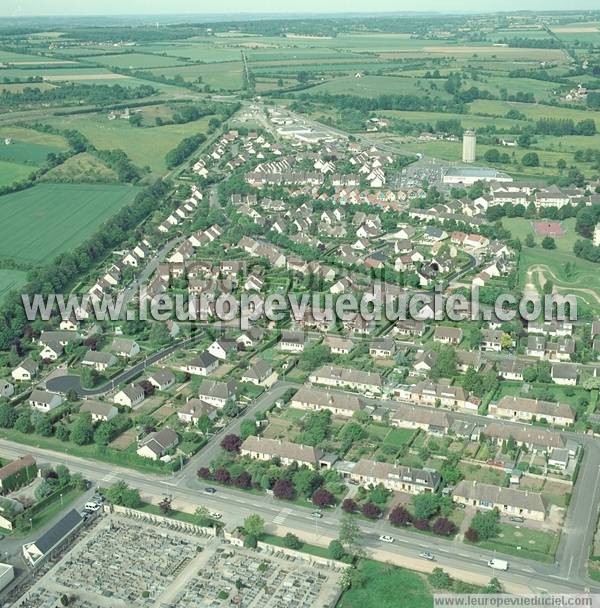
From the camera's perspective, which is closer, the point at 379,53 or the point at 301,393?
the point at 301,393

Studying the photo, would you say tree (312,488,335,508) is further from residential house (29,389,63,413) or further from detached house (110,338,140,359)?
detached house (110,338,140,359)

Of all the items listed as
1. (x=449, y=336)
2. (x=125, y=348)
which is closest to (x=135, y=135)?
(x=125, y=348)

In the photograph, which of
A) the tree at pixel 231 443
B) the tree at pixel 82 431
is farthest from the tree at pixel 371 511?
the tree at pixel 82 431

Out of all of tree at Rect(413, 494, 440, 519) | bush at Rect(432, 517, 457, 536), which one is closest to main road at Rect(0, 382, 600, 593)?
bush at Rect(432, 517, 457, 536)

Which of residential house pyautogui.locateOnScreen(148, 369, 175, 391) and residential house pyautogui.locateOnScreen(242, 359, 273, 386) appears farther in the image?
residential house pyautogui.locateOnScreen(242, 359, 273, 386)

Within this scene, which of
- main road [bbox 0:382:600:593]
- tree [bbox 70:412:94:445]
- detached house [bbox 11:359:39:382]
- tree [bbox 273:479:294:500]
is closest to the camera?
main road [bbox 0:382:600:593]

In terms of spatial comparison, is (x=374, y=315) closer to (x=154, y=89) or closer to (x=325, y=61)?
(x=154, y=89)

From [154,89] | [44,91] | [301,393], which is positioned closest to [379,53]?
[154,89]
